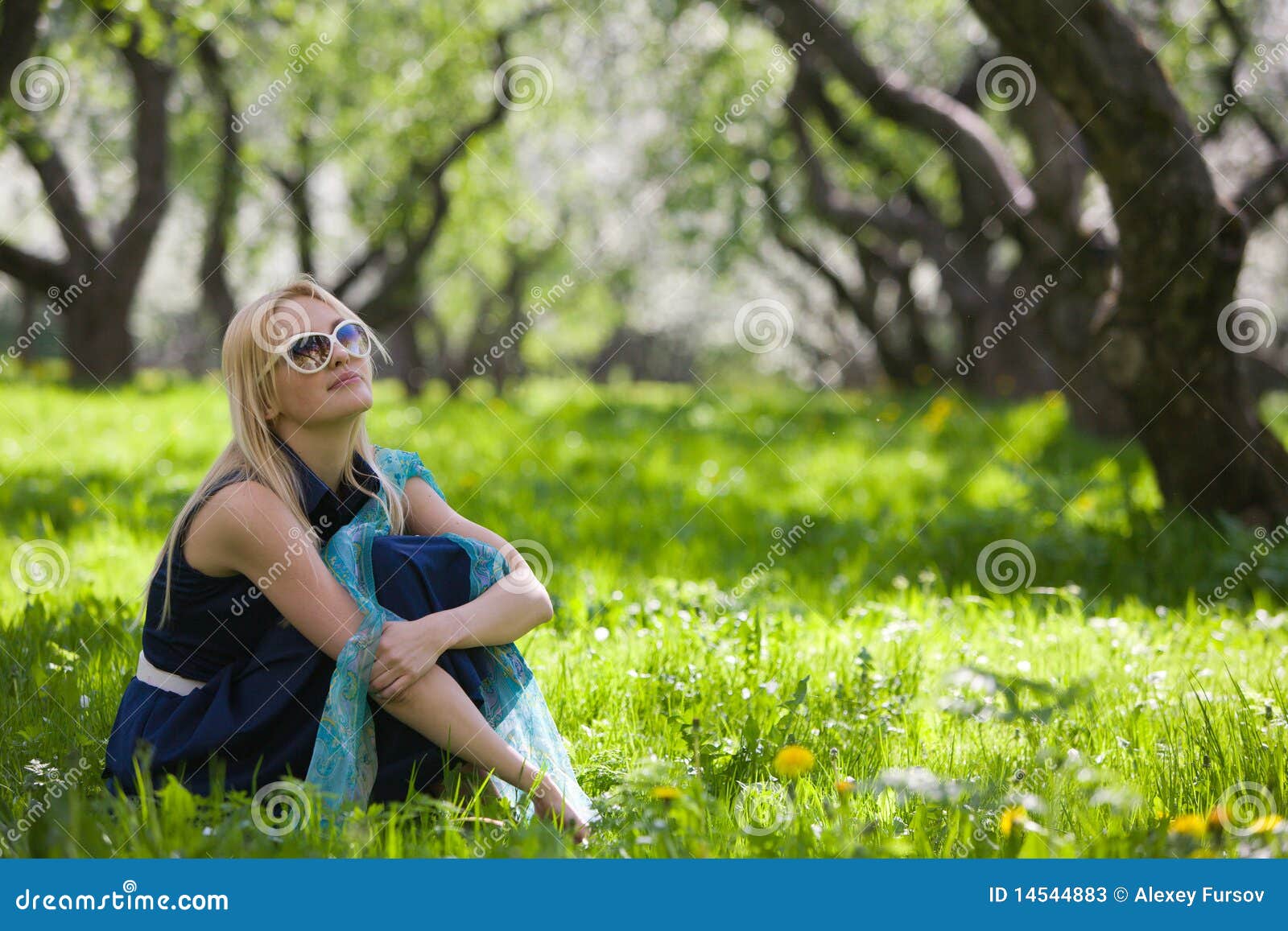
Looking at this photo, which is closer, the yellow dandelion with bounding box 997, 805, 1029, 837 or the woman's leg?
the yellow dandelion with bounding box 997, 805, 1029, 837

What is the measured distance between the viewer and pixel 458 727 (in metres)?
2.52

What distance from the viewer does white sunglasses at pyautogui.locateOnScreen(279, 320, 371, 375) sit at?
2.66 metres

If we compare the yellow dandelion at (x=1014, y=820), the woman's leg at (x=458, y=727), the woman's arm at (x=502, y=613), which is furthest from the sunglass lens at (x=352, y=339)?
the yellow dandelion at (x=1014, y=820)

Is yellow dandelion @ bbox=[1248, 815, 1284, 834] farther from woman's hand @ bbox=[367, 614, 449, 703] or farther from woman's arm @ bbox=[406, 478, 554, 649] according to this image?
woman's hand @ bbox=[367, 614, 449, 703]

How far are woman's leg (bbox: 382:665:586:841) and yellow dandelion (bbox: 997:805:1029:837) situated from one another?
37.4 inches

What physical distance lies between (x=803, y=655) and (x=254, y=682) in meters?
1.98

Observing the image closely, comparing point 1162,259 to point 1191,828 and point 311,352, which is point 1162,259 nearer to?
point 1191,828

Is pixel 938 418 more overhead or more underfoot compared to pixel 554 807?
more overhead

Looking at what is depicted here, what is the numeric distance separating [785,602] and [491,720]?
198cm

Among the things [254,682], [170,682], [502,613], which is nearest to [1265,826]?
[502,613]

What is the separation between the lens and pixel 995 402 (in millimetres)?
12688

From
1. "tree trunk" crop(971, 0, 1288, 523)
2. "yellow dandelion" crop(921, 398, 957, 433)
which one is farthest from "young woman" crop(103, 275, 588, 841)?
"yellow dandelion" crop(921, 398, 957, 433)

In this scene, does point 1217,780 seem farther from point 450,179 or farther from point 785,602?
point 450,179

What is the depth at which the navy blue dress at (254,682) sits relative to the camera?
2547 mm
